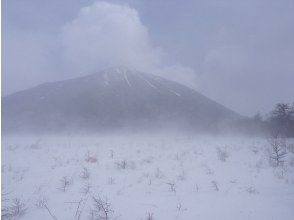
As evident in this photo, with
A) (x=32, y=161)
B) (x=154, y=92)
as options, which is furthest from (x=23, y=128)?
(x=32, y=161)

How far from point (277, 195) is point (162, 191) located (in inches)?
92.6

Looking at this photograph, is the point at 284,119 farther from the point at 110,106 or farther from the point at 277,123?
the point at 110,106

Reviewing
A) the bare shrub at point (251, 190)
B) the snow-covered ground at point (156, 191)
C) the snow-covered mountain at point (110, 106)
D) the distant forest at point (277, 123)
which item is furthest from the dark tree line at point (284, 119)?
the snow-covered mountain at point (110, 106)

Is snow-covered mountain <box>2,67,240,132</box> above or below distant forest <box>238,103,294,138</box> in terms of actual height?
above

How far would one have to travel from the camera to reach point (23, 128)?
7000 cm

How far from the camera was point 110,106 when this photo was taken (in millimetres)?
88938

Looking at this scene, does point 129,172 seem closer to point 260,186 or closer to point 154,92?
point 260,186

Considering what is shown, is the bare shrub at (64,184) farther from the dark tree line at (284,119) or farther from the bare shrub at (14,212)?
the dark tree line at (284,119)

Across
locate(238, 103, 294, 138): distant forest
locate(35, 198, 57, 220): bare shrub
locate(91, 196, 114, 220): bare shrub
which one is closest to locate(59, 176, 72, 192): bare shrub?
locate(35, 198, 57, 220): bare shrub

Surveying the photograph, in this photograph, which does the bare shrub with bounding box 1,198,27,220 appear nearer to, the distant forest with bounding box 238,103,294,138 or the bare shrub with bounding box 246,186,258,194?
the bare shrub with bounding box 246,186,258,194

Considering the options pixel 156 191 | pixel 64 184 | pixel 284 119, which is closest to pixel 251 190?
pixel 156 191

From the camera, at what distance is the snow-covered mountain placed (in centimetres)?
7538

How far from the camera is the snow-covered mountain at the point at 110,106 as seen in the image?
75.4 metres

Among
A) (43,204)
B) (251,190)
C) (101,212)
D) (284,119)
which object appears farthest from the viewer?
(284,119)
